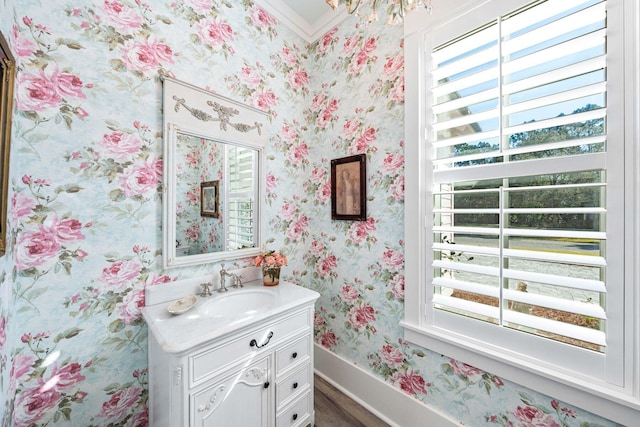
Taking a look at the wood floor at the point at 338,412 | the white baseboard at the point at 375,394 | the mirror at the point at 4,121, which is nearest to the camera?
Result: the mirror at the point at 4,121

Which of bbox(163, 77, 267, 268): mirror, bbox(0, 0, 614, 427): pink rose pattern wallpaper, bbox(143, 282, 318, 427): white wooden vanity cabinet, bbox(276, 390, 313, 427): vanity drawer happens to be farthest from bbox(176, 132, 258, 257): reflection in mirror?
bbox(276, 390, 313, 427): vanity drawer

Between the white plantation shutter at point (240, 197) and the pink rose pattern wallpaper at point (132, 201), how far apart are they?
0.64ft

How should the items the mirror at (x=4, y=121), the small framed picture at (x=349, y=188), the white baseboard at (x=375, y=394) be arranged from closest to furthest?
the mirror at (x=4, y=121) < the white baseboard at (x=375, y=394) < the small framed picture at (x=349, y=188)

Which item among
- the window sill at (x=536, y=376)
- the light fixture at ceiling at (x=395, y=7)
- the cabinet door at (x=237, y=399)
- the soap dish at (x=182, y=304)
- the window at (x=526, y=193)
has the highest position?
the light fixture at ceiling at (x=395, y=7)

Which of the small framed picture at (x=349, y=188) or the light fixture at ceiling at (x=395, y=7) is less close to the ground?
the light fixture at ceiling at (x=395, y=7)

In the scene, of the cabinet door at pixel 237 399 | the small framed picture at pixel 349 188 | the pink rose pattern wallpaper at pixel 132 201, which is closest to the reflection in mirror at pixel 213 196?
the pink rose pattern wallpaper at pixel 132 201

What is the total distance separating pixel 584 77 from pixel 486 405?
1535 mm

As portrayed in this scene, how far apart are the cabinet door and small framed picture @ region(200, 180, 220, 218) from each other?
864 mm

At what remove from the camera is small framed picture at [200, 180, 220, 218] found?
1.48 metres

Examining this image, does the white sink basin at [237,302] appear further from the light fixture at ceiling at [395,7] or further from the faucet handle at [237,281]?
the light fixture at ceiling at [395,7]

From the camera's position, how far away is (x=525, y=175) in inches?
43.7

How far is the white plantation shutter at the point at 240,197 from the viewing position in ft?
5.29

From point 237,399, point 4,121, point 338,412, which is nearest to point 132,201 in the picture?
point 4,121

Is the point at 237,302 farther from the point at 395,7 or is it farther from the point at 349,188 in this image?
the point at 395,7
